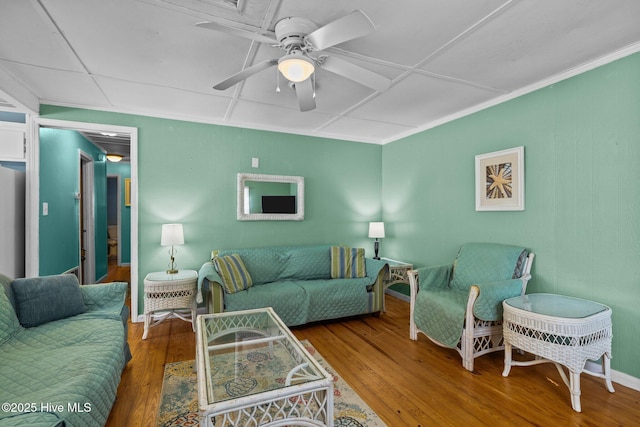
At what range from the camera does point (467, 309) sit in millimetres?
2395

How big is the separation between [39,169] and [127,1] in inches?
92.9

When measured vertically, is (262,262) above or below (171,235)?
below

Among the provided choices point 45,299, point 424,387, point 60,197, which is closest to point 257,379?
point 424,387

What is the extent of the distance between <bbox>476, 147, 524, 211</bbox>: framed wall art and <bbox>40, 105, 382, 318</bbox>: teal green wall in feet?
5.57

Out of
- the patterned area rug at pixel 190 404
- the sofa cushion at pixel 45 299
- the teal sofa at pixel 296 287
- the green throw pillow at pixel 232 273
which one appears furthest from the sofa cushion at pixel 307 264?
the sofa cushion at pixel 45 299

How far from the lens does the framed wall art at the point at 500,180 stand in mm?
2801

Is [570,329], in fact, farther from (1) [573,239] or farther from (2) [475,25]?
(2) [475,25]

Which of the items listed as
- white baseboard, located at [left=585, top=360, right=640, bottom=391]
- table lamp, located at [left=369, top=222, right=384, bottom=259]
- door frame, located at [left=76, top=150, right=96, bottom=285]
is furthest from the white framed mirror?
white baseboard, located at [left=585, top=360, right=640, bottom=391]

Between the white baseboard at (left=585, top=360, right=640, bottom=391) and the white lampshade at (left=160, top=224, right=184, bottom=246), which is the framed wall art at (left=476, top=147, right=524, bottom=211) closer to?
the white baseboard at (left=585, top=360, right=640, bottom=391)

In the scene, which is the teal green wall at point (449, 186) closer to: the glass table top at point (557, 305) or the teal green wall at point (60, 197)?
the glass table top at point (557, 305)

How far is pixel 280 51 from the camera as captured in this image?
83.4 inches

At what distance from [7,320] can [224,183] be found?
228 cm

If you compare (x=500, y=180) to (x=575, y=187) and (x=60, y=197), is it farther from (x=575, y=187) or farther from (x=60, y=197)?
(x=60, y=197)

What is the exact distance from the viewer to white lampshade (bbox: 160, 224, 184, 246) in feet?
10.3
